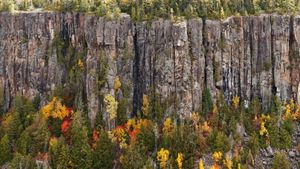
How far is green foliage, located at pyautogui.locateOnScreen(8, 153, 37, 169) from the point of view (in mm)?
129500

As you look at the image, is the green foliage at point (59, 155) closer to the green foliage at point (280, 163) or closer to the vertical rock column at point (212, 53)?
the vertical rock column at point (212, 53)

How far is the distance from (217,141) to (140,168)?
20.7 metres

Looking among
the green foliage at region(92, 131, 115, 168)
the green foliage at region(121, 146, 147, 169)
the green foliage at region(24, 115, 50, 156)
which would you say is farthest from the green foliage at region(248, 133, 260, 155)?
the green foliage at region(24, 115, 50, 156)

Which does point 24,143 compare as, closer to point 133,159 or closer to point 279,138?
point 133,159

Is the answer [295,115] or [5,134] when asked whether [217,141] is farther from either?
[5,134]

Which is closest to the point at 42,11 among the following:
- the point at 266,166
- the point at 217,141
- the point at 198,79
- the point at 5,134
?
the point at 5,134

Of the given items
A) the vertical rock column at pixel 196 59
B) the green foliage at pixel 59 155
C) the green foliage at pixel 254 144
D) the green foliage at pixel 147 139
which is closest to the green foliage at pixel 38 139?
the green foliage at pixel 59 155

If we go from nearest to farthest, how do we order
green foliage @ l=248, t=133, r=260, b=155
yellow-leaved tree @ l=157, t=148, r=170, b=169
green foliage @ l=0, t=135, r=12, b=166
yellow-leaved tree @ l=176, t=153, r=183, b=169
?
yellow-leaved tree @ l=176, t=153, r=183, b=169 < yellow-leaved tree @ l=157, t=148, r=170, b=169 < green foliage @ l=0, t=135, r=12, b=166 < green foliage @ l=248, t=133, r=260, b=155

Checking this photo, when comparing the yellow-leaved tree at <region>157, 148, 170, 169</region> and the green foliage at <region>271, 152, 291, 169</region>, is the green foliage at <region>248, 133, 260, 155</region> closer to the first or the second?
the green foliage at <region>271, 152, 291, 169</region>

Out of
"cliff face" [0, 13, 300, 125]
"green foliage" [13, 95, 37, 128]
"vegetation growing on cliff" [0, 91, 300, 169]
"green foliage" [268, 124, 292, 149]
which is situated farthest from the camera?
"green foliage" [13, 95, 37, 128]

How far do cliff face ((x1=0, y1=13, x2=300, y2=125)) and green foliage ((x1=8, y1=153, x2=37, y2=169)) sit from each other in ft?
67.7

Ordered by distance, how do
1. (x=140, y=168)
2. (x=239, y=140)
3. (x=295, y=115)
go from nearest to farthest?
(x=140, y=168)
(x=239, y=140)
(x=295, y=115)

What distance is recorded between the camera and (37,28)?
154m

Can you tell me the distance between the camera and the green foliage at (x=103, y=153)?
132500 mm
